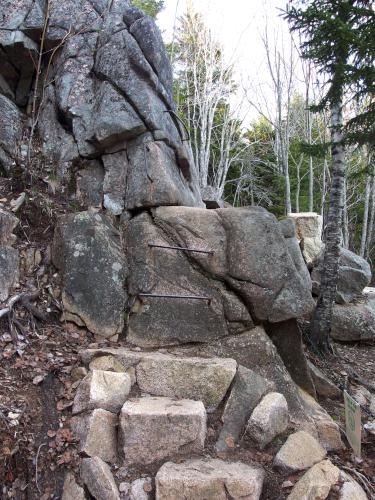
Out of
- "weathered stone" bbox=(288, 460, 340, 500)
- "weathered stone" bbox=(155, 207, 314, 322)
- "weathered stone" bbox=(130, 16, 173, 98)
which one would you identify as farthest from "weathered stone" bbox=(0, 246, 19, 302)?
"weathered stone" bbox=(130, 16, 173, 98)

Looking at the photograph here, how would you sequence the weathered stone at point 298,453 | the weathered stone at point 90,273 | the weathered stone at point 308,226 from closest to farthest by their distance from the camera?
the weathered stone at point 298,453 < the weathered stone at point 90,273 < the weathered stone at point 308,226

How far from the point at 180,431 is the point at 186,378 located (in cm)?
69

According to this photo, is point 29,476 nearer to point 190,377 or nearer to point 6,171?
point 190,377

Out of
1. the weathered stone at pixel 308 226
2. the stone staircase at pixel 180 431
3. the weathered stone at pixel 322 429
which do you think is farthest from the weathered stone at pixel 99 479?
the weathered stone at pixel 308 226

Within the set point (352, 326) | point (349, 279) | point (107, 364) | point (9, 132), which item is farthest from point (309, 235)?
point (9, 132)

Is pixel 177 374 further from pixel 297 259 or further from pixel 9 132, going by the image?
pixel 9 132

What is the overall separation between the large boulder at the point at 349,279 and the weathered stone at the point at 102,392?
17.7ft

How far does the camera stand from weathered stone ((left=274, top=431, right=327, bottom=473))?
3766mm

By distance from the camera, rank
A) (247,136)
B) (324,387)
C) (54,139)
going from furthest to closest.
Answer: (247,136), (54,139), (324,387)

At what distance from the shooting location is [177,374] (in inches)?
172

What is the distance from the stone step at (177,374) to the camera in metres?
4.27

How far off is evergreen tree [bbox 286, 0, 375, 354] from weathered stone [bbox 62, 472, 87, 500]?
4.72 m

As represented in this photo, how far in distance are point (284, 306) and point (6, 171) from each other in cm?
462

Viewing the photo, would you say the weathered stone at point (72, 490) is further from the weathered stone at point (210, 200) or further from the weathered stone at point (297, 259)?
the weathered stone at point (210, 200)
